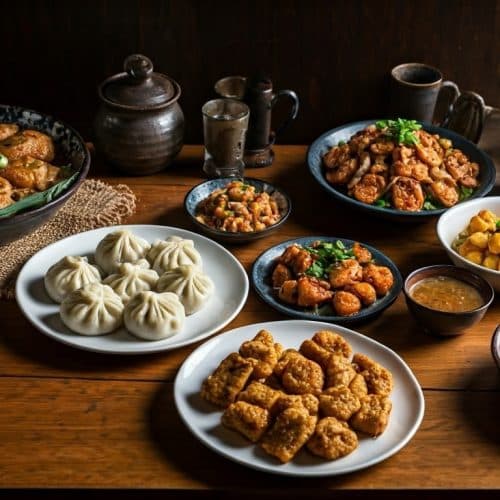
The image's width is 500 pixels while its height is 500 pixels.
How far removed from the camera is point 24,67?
7.59 feet

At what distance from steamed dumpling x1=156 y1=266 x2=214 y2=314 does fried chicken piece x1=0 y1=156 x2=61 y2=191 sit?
46cm

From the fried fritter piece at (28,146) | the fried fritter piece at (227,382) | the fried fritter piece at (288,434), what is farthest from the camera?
the fried fritter piece at (28,146)

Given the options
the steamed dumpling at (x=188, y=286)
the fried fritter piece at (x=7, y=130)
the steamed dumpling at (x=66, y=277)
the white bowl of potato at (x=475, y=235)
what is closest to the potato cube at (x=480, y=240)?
the white bowl of potato at (x=475, y=235)

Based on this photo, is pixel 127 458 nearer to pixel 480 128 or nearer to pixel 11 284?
pixel 11 284

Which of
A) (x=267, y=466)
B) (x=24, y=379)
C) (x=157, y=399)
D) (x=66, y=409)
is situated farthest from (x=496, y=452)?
(x=24, y=379)

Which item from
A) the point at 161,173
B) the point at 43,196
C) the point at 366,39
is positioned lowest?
the point at 161,173

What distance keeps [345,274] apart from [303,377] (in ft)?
1.08

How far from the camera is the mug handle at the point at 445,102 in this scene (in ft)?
7.48

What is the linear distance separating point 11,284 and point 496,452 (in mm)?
1035

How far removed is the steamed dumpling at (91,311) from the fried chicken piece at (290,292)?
0.34 meters

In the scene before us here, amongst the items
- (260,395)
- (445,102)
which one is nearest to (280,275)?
(260,395)

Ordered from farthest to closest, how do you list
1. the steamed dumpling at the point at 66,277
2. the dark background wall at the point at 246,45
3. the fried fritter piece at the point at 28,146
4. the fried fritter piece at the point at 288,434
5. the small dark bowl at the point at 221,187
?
1. the dark background wall at the point at 246,45
2. the fried fritter piece at the point at 28,146
3. the small dark bowl at the point at 221,187
4. the steamed dumpling at the point at 66,277
5. the fried fritter piece at the point at 288,434

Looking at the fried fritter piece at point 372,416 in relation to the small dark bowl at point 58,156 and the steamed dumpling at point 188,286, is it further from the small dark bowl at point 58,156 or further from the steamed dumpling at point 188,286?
the small dark bowl at point 58,156

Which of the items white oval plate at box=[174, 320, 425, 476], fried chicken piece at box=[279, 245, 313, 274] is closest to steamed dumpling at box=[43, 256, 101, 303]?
white oval plate at box=[174, 320, 425, 476]
